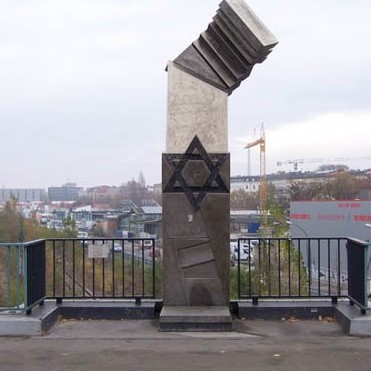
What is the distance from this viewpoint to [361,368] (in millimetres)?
6867

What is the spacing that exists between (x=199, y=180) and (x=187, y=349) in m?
2.65

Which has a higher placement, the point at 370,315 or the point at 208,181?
the point at 208,181

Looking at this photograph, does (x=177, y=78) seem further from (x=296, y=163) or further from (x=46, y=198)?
(x=296, y=163)

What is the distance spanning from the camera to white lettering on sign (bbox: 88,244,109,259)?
398 inches

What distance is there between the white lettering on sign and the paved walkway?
45.2 inches

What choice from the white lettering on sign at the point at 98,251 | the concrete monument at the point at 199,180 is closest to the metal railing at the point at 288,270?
the concrete monument at the point at 199,180

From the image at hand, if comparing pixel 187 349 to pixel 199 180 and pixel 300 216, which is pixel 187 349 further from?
pixel 300 216

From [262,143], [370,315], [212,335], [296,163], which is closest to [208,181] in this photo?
[212,335]

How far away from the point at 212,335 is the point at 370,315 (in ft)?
6.85

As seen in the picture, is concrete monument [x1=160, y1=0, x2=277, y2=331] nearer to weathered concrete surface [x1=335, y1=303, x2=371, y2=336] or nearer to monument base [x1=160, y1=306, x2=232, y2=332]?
monument base [x1=160, y1=306, x2=232, y2=332]

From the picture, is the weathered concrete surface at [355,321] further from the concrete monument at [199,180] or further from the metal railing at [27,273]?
the metal railing at [27,273]

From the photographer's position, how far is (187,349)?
7.77 metres

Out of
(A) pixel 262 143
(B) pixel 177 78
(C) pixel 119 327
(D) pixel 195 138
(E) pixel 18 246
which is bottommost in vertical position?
(C) pixel 119 327

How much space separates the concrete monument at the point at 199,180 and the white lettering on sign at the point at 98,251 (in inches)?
42.8
